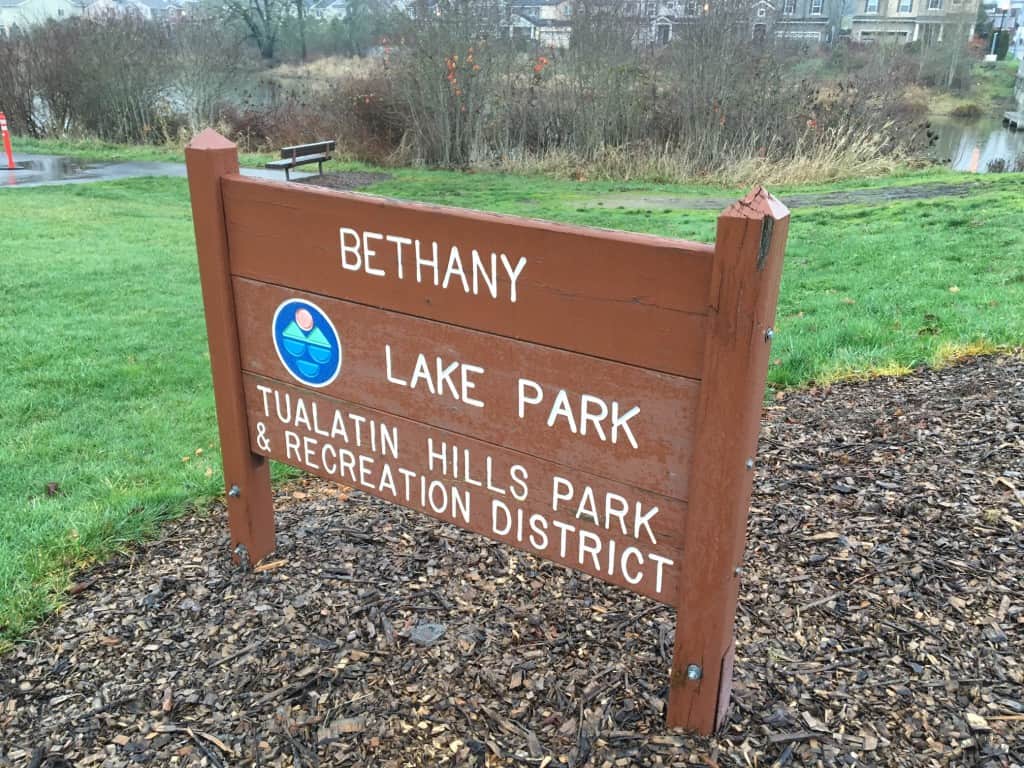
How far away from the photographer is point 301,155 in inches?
566

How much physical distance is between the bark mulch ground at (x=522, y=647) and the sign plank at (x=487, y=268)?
105 centimetres

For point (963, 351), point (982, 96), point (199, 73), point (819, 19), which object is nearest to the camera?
point (963, 351)

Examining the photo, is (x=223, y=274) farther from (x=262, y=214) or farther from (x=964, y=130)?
(x=964, y=130)

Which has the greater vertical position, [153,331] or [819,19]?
[819,19]

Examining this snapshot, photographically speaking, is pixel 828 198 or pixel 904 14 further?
pixel 904 14

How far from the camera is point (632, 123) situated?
16844 millimetres

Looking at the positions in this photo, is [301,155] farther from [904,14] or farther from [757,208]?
[904,14]

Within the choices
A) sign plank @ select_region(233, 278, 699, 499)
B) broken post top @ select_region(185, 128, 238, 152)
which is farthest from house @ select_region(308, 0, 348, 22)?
sign plank @ select_region(233, 278, 699, 499)

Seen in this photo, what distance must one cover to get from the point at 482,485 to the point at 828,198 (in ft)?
39.1

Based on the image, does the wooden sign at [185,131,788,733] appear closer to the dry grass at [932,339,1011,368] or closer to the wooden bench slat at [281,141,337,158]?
the dry grass at [932,339,1011,368]

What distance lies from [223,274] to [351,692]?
137 cm

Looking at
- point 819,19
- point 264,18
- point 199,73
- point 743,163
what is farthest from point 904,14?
point 199,73

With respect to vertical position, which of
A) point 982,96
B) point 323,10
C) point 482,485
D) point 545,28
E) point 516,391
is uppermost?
point 323,10

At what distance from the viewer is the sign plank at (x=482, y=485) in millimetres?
2170
